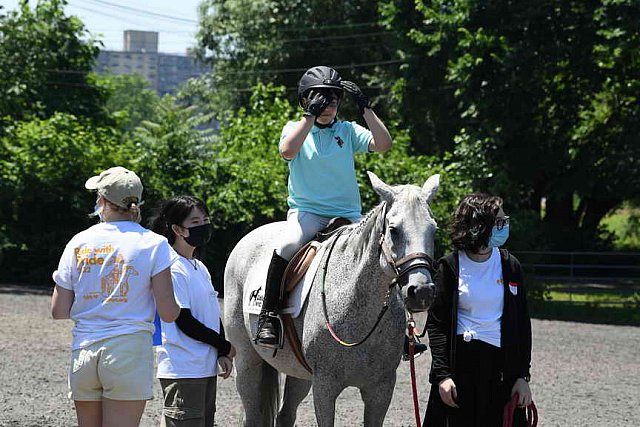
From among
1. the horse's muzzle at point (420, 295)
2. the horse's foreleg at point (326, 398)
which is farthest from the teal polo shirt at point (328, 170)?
the horse's muzzle at point (420, 295)

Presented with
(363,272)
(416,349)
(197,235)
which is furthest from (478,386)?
(197,235)

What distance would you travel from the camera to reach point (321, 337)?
619cm

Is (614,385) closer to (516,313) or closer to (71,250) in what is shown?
(516,313)

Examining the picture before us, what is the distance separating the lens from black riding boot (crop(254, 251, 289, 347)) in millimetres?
6605

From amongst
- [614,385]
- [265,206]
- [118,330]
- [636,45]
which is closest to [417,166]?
[265,206]

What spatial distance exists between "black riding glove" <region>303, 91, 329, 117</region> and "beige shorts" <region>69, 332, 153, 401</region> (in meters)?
2.28

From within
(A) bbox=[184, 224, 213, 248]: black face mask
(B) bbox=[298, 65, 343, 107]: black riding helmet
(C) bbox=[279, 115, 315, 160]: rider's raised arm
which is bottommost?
(A) bbox=[184, 224, 213, 248]: black face mask

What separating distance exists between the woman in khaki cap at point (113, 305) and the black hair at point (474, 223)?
1.47 m

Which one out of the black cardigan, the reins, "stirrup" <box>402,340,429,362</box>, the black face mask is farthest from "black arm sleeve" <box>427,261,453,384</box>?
the black face mask

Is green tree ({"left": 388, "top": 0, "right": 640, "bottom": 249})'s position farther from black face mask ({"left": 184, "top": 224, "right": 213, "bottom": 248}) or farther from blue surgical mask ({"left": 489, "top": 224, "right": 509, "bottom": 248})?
black face mask ({"left": 184, "top": 224, "right": 213, "bottom": 248})

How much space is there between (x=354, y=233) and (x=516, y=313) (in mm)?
1346

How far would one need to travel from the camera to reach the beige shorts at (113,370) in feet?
15.4

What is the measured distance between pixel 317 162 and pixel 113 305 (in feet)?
7.58

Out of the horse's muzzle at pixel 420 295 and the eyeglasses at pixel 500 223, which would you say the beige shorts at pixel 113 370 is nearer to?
the horse's muzzle at pixel 420 295
